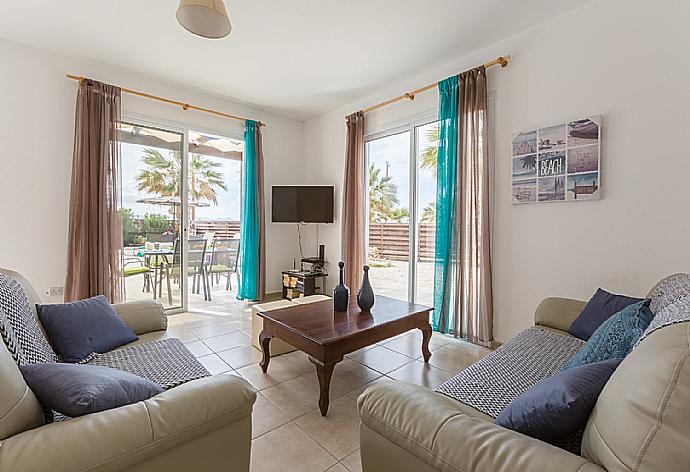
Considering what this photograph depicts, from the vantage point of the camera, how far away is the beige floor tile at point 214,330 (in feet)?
11.7

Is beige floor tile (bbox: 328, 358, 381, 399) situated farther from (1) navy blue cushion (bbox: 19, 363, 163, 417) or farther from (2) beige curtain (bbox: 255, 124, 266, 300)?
(2) beige curtain (bbox: 255, 124, 266, 300)

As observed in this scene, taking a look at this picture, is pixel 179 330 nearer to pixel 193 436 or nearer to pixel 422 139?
pixel 193 436

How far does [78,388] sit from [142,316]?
1375 millimetres

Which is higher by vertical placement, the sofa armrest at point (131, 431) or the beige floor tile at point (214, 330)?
the sofa armrest at point (131, 431)

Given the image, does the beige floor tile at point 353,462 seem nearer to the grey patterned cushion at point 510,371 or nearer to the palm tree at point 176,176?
the grey patterned cushion at point 510,371

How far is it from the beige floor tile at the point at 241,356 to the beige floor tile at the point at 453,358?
1547 millimetres

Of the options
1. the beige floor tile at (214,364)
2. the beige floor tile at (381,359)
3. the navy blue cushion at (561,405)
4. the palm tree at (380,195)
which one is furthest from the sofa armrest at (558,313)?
the beige floor tile at (214,364)

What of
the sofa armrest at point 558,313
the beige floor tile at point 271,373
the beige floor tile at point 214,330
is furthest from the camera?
the beige floor tile at point 214,330

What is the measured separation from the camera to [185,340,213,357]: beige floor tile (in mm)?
3055

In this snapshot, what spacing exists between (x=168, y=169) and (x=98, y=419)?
3912 millimetres

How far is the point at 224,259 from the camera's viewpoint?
4.96 meters

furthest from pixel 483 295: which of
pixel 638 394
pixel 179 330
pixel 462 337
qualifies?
pixel 179 330

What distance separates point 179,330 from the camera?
12.1 feet

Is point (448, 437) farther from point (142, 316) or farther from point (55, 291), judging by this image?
point (55, 291)
